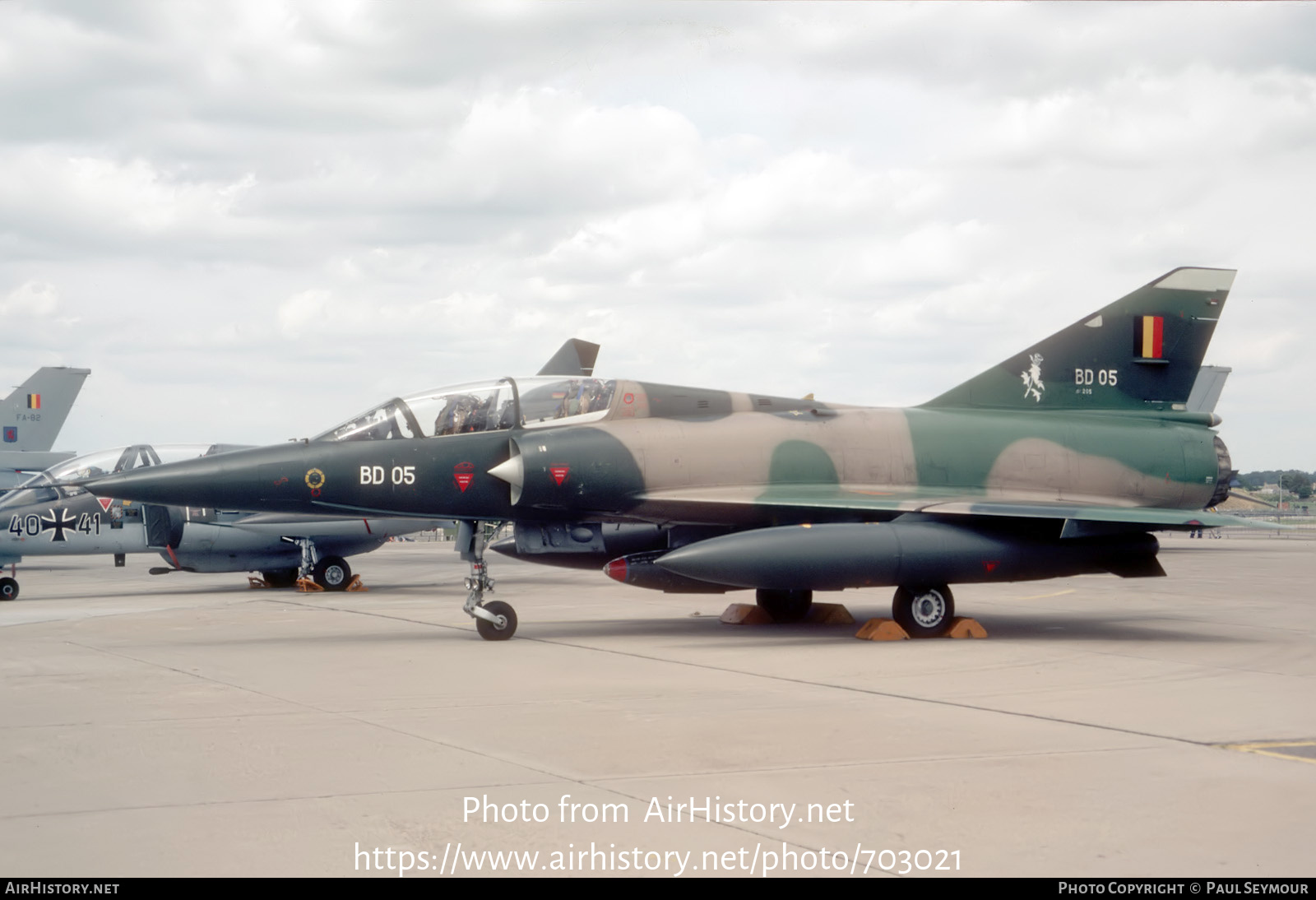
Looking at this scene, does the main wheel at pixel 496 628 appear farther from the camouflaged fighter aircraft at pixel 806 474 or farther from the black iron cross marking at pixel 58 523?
the black iron cross marking at pixel 58 523

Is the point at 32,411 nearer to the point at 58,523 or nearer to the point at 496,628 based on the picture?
the point at 58,523

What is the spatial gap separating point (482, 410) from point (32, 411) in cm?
3704

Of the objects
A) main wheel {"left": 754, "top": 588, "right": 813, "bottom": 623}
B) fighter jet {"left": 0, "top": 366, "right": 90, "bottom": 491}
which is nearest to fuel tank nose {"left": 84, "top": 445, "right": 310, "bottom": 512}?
main wheel {"left": 754, "top": 588, "right": 813, "bottom": 623}

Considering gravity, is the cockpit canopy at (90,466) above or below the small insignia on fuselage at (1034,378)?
below

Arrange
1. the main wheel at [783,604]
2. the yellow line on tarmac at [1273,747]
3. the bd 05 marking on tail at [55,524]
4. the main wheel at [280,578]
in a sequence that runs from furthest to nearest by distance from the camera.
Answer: the main wheel at [280,578] → the bd 05 marking on tail at [55,524] → the main wheel at [783,604] → the yellow line on tarmac at [1273,747]

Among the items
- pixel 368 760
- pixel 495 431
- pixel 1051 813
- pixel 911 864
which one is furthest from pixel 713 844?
pixel 495 431

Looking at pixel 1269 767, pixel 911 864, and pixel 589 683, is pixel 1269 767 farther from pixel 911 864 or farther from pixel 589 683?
pixel 589 683

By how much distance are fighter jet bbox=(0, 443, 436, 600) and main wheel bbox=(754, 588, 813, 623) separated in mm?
5922

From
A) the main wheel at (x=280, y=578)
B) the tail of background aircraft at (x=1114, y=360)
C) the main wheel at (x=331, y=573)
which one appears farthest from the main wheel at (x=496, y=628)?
the main wheel at (x=280, y=578)

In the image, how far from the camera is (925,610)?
11906 mm

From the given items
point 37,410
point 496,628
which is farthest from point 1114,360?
point 37,410

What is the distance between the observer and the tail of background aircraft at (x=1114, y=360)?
45.3 ft

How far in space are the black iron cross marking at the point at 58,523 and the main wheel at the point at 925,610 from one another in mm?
13157

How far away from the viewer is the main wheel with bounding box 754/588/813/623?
1376cm
